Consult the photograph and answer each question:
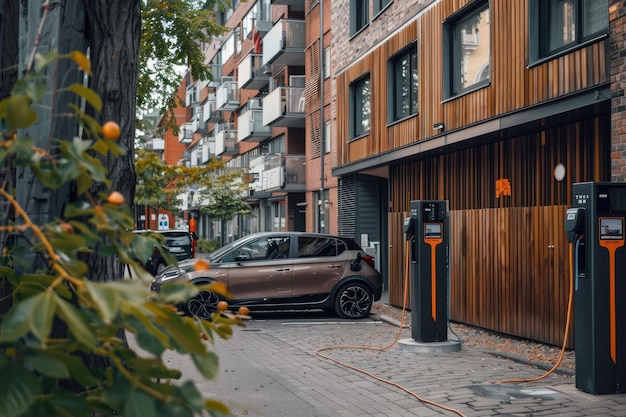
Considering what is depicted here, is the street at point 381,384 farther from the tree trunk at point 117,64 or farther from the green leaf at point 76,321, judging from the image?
the green leaf at point 76,321

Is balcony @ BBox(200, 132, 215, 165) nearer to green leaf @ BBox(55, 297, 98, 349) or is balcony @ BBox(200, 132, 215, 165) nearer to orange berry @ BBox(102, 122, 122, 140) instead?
orange berry @ BBox(102, 122, 122, 140)

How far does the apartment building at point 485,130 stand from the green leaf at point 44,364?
9.01 metres

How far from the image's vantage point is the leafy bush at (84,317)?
1557 millimetres

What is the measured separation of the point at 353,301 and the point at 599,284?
8.50 m

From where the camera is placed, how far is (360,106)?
21.6 metres

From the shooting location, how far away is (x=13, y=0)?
17.5 ft

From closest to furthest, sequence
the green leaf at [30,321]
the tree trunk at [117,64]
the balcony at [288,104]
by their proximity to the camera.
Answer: the green leaf at [30,321] < the tree trunk at [117,64] < the balcony at [288,104]

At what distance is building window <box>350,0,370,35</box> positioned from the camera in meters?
21.8

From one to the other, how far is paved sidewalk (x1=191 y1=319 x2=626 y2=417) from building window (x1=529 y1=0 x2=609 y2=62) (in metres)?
4.26

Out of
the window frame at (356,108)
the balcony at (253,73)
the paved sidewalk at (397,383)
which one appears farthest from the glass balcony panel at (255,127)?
the paved sidewalk at (397,383)

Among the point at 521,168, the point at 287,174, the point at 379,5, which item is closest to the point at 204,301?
the point at 521,168

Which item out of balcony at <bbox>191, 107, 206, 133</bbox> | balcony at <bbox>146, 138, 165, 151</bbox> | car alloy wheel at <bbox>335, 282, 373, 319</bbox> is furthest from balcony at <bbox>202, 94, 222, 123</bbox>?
car alloy wheel at <bbox>335, 282, 373, 319</bbox>

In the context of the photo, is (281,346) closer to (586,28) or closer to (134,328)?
(586,28)

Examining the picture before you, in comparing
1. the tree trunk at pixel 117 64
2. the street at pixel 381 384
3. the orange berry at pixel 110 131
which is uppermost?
the tree trunk at pixel 117 64
